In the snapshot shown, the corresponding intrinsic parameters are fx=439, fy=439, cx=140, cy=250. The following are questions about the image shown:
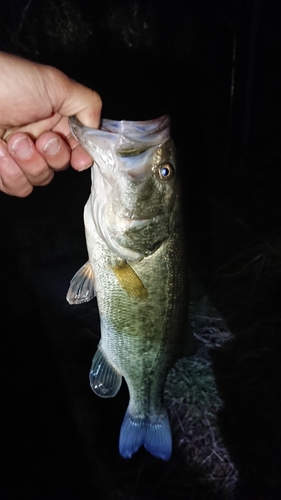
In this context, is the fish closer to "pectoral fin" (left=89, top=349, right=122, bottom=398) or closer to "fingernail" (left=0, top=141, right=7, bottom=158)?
"pectoral fin" (left=89, top=349, right=122, bottom=398)

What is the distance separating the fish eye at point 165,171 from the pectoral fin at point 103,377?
634mm

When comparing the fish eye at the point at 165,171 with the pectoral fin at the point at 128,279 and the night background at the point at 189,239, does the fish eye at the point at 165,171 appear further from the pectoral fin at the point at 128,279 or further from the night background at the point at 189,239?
the night background at the point at 189,239

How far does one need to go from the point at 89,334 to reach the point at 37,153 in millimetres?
1886

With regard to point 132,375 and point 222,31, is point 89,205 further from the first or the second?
point 222,31

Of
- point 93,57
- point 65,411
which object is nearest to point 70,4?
point 93,57

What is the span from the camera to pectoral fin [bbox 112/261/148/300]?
1.24 metres

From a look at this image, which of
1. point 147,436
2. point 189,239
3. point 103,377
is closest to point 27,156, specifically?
point 103,377

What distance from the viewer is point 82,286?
131 cm

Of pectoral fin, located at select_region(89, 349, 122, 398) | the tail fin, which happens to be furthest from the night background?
pectoral fin, located at select_region(89, 349, 122, 398)

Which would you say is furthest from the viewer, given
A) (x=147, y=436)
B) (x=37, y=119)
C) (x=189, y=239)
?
(x=189, y=239)

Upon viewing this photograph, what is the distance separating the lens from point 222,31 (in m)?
3.32

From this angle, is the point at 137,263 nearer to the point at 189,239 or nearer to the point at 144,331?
the point at 144,331

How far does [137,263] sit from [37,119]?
0.50 meters

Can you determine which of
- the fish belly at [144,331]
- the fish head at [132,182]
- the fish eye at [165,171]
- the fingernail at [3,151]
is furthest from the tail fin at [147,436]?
the fingernail at [3,151]
